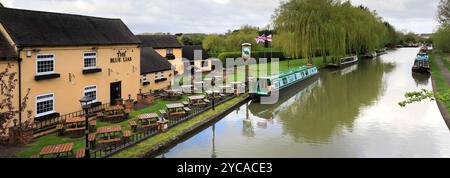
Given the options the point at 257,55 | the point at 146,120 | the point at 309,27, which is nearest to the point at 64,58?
the point at 146,120

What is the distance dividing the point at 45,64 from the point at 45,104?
1422 millimetres

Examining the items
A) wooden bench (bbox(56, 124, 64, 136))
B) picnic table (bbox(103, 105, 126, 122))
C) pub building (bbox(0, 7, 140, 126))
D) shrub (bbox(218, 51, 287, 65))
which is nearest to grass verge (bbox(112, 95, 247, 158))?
picnic table (bbox(103, 105, 126, 122))

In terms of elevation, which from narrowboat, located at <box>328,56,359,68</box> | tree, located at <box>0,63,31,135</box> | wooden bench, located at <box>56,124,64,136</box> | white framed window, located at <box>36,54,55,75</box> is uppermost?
narrowboat, located at <box>328,56,359,68</box>

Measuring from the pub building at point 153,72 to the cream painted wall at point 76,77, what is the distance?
1932 millimetres

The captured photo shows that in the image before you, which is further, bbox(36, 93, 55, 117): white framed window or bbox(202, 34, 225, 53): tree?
bbox(202, 34, 225, 53): tree

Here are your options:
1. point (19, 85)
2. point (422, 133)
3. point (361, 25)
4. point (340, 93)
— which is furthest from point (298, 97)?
point (361, 25)

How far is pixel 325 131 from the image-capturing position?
582 inches

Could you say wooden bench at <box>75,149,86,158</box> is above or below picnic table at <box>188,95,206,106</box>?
below

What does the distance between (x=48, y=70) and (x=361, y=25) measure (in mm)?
43591

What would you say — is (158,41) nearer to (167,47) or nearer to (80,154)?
(167,47)

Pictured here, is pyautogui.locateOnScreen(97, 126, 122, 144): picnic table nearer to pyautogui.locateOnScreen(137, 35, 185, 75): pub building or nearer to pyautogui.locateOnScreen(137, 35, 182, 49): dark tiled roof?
pyautogui.locateOnScreen(137, 35, 185, 75): pub building

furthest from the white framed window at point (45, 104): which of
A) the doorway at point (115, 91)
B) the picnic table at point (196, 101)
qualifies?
the picnic table at point (196, 101)

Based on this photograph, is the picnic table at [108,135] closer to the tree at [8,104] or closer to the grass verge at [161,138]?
the grass verge at [161,138]

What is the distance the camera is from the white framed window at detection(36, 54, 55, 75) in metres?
13.3
